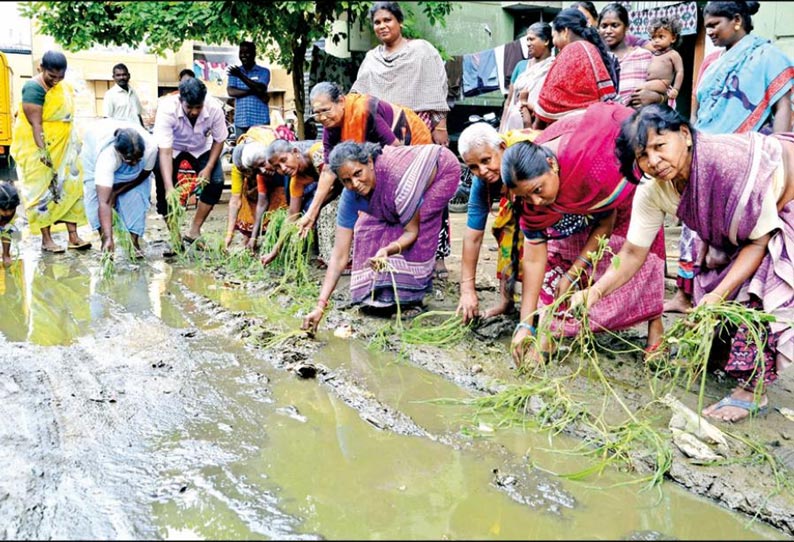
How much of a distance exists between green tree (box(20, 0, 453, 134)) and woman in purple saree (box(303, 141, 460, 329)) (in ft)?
12.3

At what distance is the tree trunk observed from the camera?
8.65m

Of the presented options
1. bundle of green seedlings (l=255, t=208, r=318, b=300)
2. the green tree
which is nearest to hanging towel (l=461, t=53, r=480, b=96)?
the green tree

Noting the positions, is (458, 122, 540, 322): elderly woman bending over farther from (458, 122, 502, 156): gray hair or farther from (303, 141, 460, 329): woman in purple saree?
(303, 141, 460, 329): woman in purple saree

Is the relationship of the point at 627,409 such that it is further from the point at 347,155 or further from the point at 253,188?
the point at 253,188

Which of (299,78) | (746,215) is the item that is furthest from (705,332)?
(299,78)

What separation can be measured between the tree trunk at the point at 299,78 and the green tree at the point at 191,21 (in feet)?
0.04

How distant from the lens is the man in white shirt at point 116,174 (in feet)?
19.7

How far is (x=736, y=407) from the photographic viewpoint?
2.95 m

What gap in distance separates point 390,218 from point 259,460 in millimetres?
2137

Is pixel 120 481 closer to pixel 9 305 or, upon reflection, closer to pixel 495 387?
pixel 495 387

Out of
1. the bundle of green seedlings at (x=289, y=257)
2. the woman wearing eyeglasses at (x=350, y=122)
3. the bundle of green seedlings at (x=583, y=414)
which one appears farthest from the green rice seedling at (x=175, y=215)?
the bundle of green seedlings at (x=583, y=414)

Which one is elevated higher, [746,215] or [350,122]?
[350,122]

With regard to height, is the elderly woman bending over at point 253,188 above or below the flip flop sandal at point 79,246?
above

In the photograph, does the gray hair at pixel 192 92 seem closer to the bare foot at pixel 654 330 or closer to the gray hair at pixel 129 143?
the gray hair at pixel 129 143
